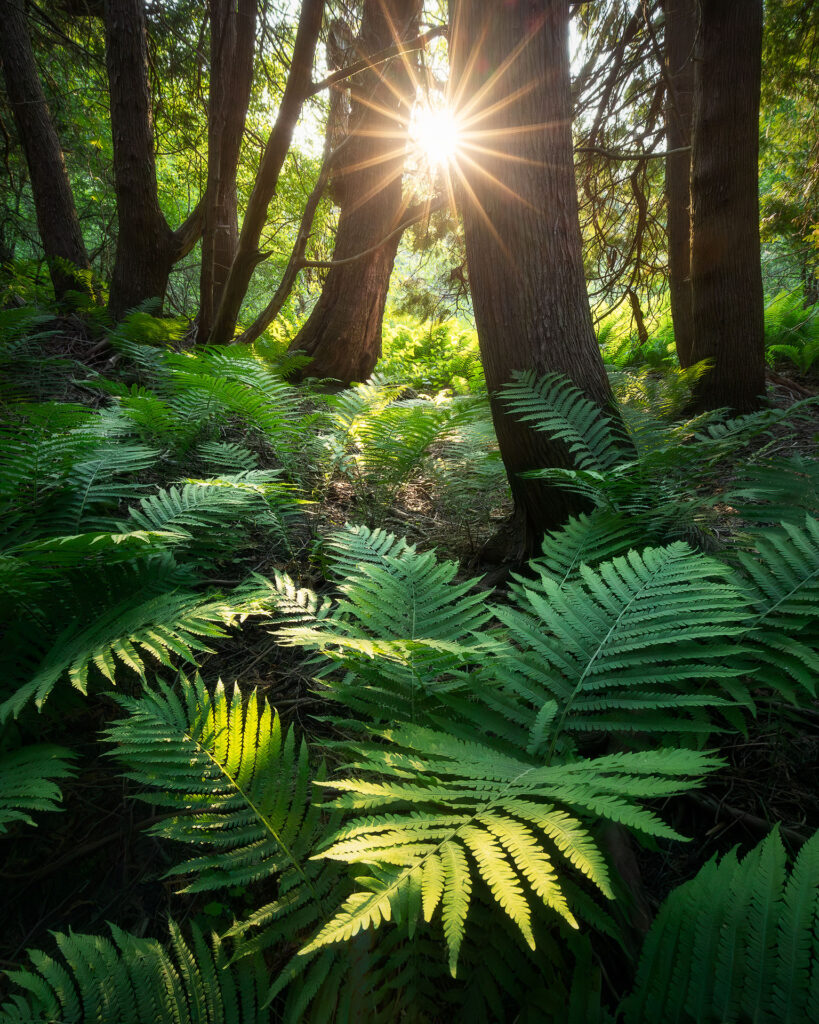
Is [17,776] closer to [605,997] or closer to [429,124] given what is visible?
[605,997]

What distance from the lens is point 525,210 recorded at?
1.95 m

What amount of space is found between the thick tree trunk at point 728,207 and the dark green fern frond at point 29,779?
364cm

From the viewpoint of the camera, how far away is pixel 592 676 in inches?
38.0

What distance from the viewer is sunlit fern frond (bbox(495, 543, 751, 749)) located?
0.88 metres

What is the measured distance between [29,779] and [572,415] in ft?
5.79

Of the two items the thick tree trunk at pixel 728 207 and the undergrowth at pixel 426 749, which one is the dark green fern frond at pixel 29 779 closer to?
the undergrowth at pixel 426 749

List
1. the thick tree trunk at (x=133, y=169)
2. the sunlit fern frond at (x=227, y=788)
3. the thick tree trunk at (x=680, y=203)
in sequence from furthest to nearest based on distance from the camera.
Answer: the thick tree trunk at (x=680, y=203)
the thick tree trunk at (x=133, y=169)
the sunlit fern frond at (x=227, y=788)

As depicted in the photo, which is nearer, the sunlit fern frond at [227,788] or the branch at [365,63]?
the sunlit fern frond at [227,788]

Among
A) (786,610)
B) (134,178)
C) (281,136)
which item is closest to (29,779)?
(786,610)

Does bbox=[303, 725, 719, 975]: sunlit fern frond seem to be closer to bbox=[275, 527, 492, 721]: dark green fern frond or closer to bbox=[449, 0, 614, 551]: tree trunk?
bbox=[275, 527, 492, 721]: dark green fern frond

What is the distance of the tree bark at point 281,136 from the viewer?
2.57 meters

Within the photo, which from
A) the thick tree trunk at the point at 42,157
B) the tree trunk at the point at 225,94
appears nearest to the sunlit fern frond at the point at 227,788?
the tree trunk at the point at 225,94

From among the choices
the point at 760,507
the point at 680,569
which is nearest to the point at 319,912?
the point at 680,569

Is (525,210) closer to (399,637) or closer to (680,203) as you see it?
(399,637)
